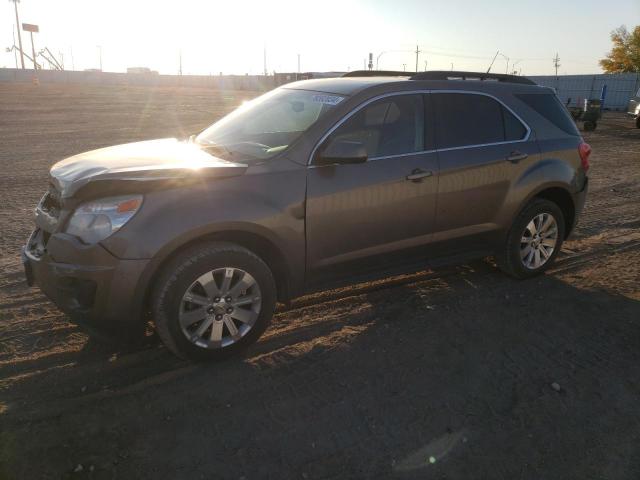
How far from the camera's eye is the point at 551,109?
505 centimetres

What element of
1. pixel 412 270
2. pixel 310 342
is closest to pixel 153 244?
pixel 310 342

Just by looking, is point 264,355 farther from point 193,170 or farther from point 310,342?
point 193,170

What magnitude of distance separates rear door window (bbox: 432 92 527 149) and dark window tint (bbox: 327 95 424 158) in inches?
8.3

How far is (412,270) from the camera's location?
4.33 meters

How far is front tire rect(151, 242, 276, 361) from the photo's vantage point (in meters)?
3.22

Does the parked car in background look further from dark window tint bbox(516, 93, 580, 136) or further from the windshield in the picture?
the windshield

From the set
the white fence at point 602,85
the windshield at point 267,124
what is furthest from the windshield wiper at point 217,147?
the white fence at point 602,85

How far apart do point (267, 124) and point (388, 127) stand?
1.00 metres

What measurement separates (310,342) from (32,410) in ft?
5.86

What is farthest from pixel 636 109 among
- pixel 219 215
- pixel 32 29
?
pixel 32 29

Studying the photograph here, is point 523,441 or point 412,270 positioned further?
point 412,270

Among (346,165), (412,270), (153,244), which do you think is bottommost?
(412,270)

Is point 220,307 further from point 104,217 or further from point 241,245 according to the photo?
point 104,217

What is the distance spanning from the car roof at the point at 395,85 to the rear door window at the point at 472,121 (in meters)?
0.09
